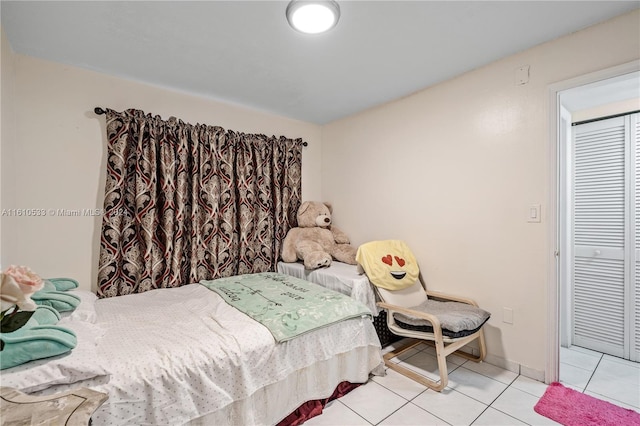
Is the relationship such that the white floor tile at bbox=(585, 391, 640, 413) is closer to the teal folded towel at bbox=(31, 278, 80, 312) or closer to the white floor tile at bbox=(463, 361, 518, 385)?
the white floor tile at bbox=(463, 361, 518, 385)

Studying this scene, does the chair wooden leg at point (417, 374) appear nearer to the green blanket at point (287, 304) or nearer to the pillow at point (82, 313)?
the green blanket at point (287, 304)

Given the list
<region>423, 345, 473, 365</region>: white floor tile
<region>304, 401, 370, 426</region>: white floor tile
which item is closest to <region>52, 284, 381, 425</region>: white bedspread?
<region>304, 401, 370, 426</region>: white floor tile

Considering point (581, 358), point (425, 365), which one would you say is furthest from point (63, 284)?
point (581, 358)

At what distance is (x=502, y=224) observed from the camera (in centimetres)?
224

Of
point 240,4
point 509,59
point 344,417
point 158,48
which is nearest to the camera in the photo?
point 240,4

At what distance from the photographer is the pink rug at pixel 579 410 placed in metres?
1.67

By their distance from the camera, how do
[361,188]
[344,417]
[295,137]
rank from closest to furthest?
[344,417]
[361,188]
[295,137]

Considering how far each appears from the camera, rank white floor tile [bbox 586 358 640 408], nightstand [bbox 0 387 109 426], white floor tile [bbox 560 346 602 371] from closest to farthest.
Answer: nightstand [bbox 0 387 109 426] → white floor tile [bbox 586 358 640 408] → white floor tile [bbox 560 346 602 371]

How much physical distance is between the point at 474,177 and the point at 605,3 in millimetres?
1218

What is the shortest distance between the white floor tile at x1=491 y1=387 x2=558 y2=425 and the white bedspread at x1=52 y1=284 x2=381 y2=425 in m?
0.81

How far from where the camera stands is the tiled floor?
174 centimetres

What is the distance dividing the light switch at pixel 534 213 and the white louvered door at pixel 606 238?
3.44 feet

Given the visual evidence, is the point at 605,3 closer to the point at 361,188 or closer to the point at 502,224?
the point at 502,224

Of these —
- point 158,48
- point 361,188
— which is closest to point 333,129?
point 361,188
